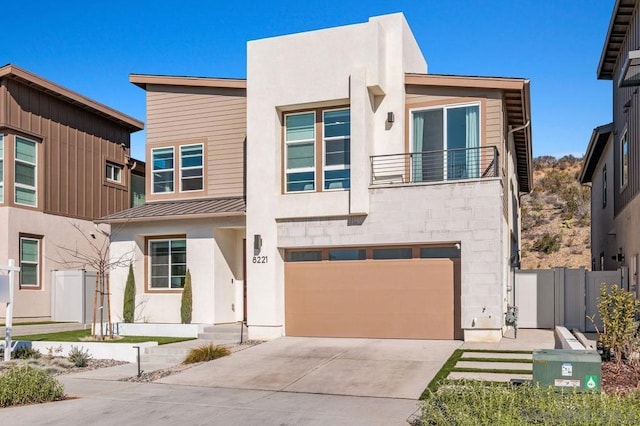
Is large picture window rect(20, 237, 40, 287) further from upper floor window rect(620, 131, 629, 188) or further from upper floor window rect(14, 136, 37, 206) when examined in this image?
upper floor window rect(620, 131, 629, 188)

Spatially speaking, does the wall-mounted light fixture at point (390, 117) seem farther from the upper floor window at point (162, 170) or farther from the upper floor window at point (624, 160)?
the upper floor window at point (162, 170)

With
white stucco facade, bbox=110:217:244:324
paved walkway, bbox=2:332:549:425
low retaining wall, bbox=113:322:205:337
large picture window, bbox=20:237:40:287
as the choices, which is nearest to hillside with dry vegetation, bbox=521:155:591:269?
white stucco facade, bbox=110:217:244:324

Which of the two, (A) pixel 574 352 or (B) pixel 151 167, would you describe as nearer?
(A) pixel 574 352

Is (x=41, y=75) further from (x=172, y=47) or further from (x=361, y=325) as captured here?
(x=361, y=325)

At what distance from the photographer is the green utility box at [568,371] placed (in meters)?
8.32

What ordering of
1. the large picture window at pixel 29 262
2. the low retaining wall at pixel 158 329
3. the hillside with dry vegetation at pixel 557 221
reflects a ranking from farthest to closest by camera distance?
1. the hillside with dry vegetation at pixel 557 221
2. the large picture window at pixel 29 262
3. the low retaining wall at pixel 158 329

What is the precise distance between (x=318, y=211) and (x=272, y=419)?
25.7ft

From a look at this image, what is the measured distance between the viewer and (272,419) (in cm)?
926

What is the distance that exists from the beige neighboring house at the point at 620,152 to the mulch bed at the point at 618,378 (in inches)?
173

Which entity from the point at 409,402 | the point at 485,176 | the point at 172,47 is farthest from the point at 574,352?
the point at 172,47

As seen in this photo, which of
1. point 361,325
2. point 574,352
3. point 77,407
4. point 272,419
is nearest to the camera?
point 574,352

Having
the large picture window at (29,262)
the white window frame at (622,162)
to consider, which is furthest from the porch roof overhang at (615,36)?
the large picture window at (29,262)

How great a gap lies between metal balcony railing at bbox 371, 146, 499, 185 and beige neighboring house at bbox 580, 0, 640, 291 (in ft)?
11.1

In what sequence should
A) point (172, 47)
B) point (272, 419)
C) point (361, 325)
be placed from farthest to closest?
point (172, 47) → point (361, 325) → point (272, 419)
